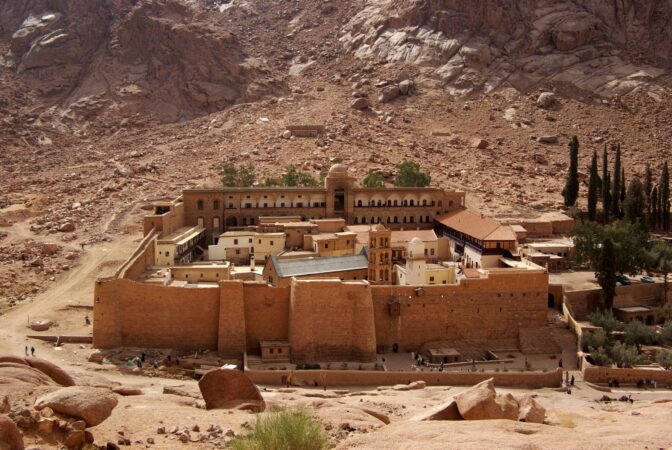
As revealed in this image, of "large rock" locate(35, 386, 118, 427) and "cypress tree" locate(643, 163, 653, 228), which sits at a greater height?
"cypress tree" locate(643, 163, 653, 228)

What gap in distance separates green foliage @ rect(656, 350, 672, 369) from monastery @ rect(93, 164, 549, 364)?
464cm

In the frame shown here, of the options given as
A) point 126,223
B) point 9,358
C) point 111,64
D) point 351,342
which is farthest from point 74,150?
point 9,358

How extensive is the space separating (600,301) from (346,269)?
496 inches

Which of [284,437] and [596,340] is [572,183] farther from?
[284,437]

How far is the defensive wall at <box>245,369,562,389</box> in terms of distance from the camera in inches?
1105

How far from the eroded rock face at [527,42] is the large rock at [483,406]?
62.7 metres

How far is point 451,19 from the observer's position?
83938 millimetres

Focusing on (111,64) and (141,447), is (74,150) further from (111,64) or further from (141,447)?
(141,447)

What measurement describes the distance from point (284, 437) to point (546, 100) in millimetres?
67122

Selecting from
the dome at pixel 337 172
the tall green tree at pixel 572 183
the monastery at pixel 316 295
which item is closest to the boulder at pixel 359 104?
the tall green tree at pixel 572 183

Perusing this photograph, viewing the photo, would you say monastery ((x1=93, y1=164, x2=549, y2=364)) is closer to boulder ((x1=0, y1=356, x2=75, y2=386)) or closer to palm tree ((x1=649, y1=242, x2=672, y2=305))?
palm tree ((x1=649, y1=242, x2=672, y2=305))

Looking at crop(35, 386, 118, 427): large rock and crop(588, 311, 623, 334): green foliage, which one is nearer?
crop(35, 386, 118, 427): large rock

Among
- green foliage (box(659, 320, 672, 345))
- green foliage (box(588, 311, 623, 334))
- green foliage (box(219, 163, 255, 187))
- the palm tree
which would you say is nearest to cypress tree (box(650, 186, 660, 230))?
the palm tree

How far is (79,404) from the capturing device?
15227 mm
